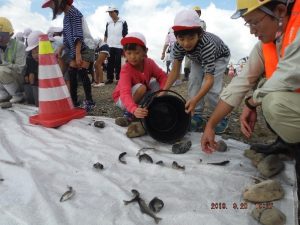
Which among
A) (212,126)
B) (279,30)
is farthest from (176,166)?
(279,30)

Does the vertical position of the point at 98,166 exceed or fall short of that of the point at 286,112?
it falls short

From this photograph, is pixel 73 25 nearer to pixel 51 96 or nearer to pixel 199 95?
pixel 51 96

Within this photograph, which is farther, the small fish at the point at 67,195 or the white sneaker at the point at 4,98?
the white sneaker at the point at 4,98

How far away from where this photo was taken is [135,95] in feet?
10.8

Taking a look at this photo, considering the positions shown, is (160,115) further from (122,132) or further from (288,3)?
(288,3)

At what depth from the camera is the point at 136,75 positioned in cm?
336

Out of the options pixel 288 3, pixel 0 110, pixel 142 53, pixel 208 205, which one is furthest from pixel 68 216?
pixel 0 110

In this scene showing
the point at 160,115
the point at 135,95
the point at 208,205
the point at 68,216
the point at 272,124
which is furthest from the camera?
the point at 135,95

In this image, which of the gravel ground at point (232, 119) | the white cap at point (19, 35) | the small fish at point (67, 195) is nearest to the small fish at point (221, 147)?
the gravel ground at point (232, 119)

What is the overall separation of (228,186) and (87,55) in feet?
9.25

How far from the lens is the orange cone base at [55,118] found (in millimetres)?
3236

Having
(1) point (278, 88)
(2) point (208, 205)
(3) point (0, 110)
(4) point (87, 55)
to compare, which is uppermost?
(1) point (278, 88)

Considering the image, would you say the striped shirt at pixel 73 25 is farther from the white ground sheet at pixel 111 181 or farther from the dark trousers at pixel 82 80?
the white ground sheet at pixel 111 181

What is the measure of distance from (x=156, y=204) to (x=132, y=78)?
175 centimetres
